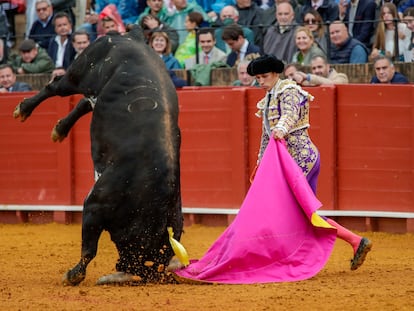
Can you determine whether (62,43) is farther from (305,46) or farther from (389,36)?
(389,36)

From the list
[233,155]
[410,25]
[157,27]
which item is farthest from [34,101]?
[157,27]

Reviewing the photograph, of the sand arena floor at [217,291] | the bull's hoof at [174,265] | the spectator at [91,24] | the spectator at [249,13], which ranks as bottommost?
the sand arena floor at [217,291]

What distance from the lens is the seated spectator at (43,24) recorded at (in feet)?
49.0

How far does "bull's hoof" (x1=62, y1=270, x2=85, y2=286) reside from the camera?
25.2ft

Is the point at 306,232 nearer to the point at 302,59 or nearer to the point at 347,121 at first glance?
the point at 347,121

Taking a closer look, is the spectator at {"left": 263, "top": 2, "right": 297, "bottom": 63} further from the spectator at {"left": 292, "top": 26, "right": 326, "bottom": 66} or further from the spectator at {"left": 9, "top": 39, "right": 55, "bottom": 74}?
the spectator at {"left": 9, "top": 39, "right": 55, "bottom": 74}

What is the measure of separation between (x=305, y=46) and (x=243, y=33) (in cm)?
92

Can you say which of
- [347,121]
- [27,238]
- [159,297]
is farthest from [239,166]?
[159,297]

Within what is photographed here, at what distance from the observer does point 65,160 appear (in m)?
12.5

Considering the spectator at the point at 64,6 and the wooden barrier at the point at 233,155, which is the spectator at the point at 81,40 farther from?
the spectator at the point at 64,6

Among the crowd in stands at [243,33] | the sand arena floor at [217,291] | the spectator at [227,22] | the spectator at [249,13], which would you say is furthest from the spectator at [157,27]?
the sand arena floor at [217,291]

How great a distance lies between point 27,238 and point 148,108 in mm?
4106

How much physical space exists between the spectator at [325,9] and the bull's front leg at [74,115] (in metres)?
5.01

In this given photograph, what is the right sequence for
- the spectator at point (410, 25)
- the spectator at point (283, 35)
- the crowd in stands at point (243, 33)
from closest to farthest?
1. the spectator at point (410, 25)
2. the crowd in stands at point (243, 33)
3. the spectator at point (283, 35)
